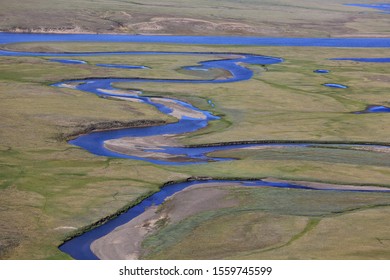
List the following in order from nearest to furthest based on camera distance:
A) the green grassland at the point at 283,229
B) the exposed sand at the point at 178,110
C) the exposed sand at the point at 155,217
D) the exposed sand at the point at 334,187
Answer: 1. the green grassland at the point at 283,229
2. the exposed sand at the point at 155,217
3. the exposed sand at the point at 334,187
4. the exposed sand at the point at 178,110

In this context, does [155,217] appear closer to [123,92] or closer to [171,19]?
[123,92]

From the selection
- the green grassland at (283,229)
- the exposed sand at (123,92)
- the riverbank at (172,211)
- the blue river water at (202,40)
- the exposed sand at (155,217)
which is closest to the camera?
the green grassland at (283,229)

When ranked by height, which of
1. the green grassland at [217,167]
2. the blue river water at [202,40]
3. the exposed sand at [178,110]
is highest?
the green grassland at [217,167]

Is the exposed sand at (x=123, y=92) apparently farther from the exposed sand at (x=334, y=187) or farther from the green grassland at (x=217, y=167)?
the exposed sand at (x=334, y=187)

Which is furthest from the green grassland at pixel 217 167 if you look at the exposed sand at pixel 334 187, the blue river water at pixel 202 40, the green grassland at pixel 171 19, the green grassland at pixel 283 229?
the green grassland at pixel 171 19

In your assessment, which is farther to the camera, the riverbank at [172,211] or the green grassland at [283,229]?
the riverbank at [172,211]
